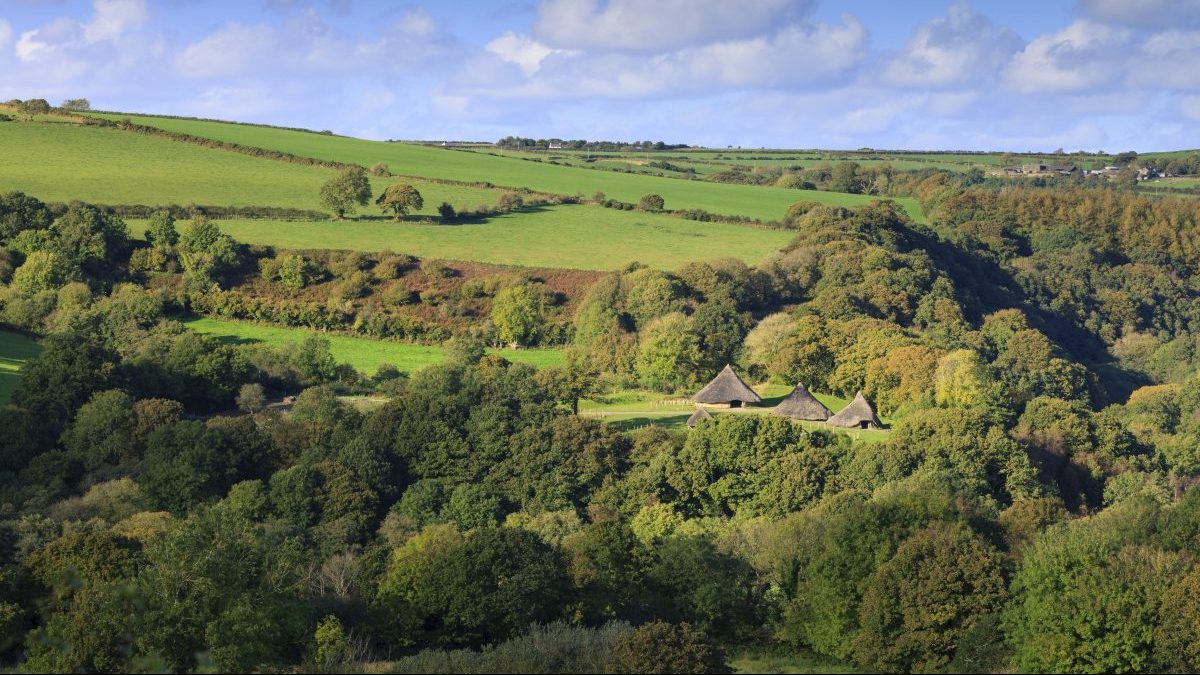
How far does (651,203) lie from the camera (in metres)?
106

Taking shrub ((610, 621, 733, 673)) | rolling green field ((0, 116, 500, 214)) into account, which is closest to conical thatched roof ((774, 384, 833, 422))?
shrub ((610, 621, 733, 673))

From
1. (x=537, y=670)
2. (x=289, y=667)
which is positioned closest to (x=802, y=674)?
(x=537, y=670)

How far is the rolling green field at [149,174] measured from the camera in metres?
A: 88.4

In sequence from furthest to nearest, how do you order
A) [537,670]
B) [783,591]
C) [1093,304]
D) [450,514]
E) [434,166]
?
[434,166] < [1093,304] < [450,514] < [783,591] < [537,670]

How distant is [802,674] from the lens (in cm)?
3391

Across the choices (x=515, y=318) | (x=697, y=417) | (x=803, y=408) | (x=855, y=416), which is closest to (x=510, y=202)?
(x=515, y=318)

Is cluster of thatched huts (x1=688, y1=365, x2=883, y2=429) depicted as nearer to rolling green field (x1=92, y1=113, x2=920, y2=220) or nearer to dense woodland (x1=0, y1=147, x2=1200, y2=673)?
dense woodland (x1=0, y1=147, x2=1200, y2=673)

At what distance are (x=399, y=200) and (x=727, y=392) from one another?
122 ft

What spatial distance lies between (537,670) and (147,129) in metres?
86.6

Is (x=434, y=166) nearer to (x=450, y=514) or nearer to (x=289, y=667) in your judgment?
(x=450, y=514)

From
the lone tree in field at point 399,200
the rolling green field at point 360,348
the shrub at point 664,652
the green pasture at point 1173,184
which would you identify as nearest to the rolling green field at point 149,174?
the lone tree in field at point 399,200

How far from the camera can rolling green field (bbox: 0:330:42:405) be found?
56281mm

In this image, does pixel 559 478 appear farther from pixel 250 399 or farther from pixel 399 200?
pixel 399 200

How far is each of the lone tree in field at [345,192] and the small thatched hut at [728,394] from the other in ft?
121
